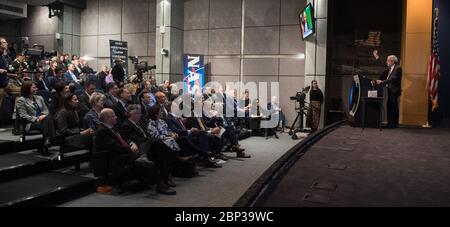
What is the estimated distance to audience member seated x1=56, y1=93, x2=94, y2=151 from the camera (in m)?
4.29

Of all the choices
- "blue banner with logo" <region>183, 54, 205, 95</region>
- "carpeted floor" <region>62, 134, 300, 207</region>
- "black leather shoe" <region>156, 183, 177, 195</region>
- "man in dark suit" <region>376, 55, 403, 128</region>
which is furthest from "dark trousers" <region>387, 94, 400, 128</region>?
"blue banner with logo" <region>183, 54, 205, 95</region>

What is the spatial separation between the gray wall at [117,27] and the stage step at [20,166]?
23.8 ft

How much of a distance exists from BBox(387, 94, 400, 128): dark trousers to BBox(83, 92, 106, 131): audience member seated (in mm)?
4349

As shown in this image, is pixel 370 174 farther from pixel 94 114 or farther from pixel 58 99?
pixel 58 99

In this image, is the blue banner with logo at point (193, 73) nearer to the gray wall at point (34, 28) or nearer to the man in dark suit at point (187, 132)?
the man in dark suit at point (187, 132)

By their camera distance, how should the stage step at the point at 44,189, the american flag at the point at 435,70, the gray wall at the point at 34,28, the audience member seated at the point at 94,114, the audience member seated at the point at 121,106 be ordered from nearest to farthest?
1. the stage step at the point at 44,189
2. the audience member seated at the point at 94,114
3. the audience member seated at the point at 121,106
4. the american flag at the point at 435,70
5. the gray wall at the point at 34,28

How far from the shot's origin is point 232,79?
10.4 meters

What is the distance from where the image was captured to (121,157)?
12.9ft

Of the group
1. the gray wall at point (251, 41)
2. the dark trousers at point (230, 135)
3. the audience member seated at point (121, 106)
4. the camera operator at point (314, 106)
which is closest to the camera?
the audience member seated at point (121, 106)

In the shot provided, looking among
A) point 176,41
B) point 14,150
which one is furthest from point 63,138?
point 176,41

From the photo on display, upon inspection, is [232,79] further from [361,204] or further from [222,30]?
[361,204]

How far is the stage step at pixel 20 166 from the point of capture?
3.87 m

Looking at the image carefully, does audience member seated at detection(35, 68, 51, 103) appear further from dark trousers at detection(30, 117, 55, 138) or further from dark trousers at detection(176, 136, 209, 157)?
dark trousers at detection(176, 136, 209, 157)

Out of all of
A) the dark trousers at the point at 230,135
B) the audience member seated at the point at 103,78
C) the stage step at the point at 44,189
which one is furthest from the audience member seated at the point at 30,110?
the dark trousers at the point at 230,135
